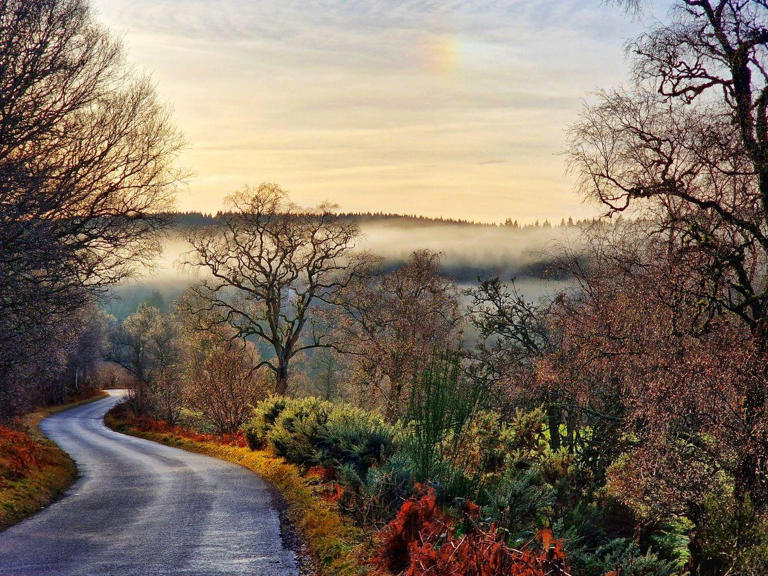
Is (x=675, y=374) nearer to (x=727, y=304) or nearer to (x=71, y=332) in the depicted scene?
(x=727, y=304)

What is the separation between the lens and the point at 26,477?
17625 mm

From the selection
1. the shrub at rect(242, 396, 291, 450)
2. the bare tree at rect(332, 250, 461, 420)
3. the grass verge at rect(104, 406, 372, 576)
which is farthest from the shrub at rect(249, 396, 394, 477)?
the bare tree at rect(332, 250, 461, 420)

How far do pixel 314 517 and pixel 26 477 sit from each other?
9545 mm

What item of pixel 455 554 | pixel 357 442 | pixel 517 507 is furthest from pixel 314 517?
pixel 455 554

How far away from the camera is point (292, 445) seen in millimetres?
18766

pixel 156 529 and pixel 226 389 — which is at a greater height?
pixel 156 529

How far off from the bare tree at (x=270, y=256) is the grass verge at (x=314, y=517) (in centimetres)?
1097

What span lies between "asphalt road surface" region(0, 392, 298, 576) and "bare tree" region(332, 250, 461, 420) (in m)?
13.1

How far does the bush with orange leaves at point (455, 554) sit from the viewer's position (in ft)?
16.6

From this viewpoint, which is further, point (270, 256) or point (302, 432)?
point (270, 256)

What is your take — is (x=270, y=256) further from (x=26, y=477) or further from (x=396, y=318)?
(x=26, y=477)

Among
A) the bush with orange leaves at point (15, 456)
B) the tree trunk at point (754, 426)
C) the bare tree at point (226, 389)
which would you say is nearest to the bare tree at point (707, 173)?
the tree trunk at point (754, 426)

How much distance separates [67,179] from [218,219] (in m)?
19.5

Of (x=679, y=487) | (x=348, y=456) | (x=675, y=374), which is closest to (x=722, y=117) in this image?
(x=675, y=374)
